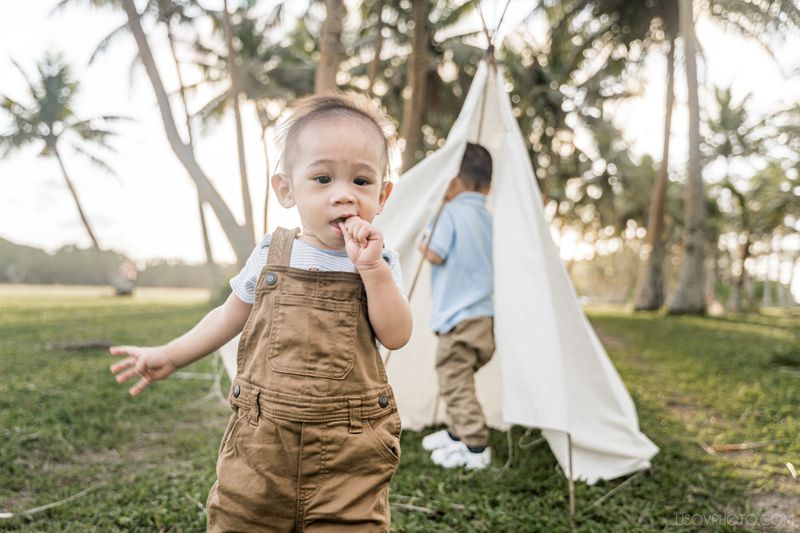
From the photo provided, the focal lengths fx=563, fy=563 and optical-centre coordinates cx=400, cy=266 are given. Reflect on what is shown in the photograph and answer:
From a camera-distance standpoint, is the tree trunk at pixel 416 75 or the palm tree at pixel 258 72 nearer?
the tree trunk at pixel 416 75

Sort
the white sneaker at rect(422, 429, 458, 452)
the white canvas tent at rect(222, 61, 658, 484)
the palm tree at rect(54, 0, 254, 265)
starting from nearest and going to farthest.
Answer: the white canvas tent at rect(222, 61, 658, 484), the white sneaker at rect(422, 429, 458, 452), the palm tree at rect(54, 0, 254, 265)

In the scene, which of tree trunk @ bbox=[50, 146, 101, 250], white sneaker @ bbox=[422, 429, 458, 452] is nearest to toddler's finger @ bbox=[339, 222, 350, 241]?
white sneaker @ bbox=[422, 429, 458, 452]

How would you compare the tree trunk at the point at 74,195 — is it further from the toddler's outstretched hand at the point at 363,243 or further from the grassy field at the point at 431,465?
the toddler's outstretched hand at the point at 363,243

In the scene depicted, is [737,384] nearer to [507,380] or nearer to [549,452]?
[549,452]

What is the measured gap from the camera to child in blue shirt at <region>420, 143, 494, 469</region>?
3.10 meters

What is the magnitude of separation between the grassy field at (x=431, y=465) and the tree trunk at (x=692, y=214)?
8070 mm

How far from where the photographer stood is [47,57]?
69.8ft

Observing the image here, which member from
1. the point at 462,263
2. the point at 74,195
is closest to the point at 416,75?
the point at 462,263

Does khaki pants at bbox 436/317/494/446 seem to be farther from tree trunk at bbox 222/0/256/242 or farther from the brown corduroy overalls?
tree trunk at bbox 222/0/256/242

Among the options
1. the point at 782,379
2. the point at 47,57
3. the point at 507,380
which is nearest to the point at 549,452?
the point at 507,380

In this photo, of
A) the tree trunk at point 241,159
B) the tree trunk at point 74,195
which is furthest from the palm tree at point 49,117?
the tree trunk at point 241,159

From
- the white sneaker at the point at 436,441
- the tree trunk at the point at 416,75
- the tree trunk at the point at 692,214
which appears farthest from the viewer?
the tree trunk at the point at 692,214

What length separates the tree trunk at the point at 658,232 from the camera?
47.5ft

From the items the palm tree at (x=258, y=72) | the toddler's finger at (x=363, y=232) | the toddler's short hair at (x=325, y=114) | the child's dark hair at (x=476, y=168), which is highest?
the palm tree at (x=258, y=72)
